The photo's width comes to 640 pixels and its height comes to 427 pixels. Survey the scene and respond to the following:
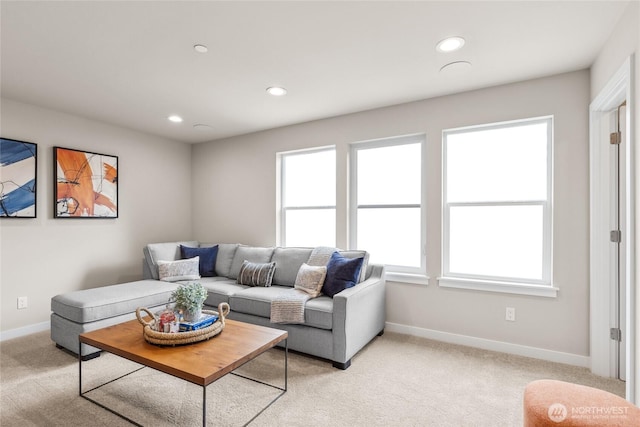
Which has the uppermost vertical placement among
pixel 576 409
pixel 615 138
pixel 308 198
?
pixel 615 138

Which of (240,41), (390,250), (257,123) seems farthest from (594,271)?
(257,123)

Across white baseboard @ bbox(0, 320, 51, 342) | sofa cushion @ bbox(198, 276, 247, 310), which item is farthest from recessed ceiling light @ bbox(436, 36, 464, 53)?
white baseboard @ bbox(0, 320, 51, 342)

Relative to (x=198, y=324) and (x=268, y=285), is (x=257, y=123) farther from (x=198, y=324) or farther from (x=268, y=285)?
(x=198, y=324)

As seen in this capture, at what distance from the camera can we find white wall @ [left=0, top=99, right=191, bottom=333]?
132 inches

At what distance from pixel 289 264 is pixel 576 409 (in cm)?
277

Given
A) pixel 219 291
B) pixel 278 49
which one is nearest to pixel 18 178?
pixel 219 291

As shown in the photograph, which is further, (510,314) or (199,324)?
(510,314)

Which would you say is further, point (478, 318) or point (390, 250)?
point (390, 250)

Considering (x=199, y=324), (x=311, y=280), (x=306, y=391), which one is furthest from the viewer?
(x=311, y=280)

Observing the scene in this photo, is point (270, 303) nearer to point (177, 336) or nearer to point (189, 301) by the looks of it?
point (189, 301)

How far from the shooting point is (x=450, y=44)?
89.6 inches

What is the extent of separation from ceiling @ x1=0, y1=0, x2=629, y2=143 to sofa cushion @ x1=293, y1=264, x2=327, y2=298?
177 cm

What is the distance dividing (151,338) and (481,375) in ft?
8.11

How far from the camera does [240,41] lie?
7.38 feet
